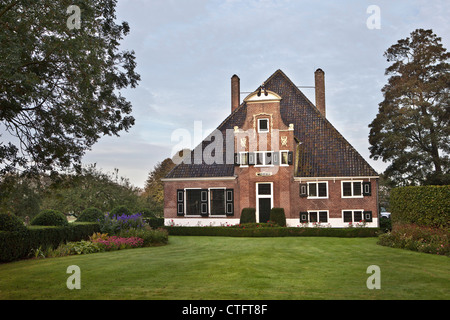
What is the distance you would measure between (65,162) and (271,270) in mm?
7744

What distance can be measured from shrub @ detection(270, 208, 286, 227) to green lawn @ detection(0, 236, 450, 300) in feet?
45.8

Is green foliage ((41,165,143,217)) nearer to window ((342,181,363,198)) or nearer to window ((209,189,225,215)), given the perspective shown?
window ((209,189,225,215))

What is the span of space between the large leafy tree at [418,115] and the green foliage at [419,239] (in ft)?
51.3

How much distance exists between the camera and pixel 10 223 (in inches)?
611

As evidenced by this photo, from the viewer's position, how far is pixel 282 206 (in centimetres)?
3041

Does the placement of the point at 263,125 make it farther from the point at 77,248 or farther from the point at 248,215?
the point at 77,248

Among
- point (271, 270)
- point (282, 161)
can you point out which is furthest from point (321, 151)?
point (271, 270)

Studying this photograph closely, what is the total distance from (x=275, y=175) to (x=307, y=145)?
4142mm

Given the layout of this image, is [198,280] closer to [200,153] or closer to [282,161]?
[282,161]

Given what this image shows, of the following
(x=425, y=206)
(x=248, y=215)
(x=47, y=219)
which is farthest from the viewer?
(x=248, y=215)

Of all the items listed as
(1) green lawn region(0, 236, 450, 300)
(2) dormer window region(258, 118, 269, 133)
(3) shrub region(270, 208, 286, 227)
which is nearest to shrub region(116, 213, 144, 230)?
(1) green lawn region(0, 236, 450, 300)

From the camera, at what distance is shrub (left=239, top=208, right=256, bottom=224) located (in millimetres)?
29469

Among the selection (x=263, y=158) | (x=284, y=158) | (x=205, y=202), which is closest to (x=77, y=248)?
(x=205, y=202)

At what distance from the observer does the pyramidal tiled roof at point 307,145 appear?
30.8m
